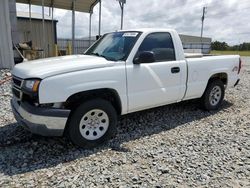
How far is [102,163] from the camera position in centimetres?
338

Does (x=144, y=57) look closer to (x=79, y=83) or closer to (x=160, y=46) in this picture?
(x=160, y=46)

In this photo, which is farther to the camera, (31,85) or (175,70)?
(175,70)

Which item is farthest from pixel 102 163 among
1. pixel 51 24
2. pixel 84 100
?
pixel 51 24

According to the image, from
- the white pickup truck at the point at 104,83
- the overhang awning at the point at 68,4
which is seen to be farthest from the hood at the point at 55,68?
the overhang awning at the point at 68,4

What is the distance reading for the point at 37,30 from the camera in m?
16.4

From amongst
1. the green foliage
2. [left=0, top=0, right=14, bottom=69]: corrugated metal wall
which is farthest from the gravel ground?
the green foliage

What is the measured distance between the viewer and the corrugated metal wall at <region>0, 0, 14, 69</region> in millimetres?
8102

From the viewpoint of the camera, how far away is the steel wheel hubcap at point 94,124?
369 centimetres

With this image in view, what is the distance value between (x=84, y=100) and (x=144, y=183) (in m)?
1.52

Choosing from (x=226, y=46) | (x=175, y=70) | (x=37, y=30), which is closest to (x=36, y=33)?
(x=37, y=30)

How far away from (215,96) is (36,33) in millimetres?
14090

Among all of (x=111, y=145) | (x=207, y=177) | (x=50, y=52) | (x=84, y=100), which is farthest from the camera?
(x=50, y=52)

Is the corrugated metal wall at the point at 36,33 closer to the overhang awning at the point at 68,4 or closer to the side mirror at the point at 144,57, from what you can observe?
the overhang awning at the point at 68,4

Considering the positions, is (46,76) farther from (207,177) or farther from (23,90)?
(207,177)
